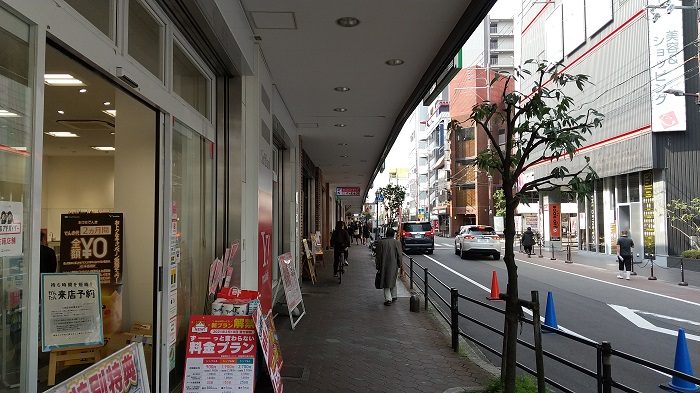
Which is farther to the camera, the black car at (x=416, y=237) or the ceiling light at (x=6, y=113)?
the black car at (x=416, y=237)

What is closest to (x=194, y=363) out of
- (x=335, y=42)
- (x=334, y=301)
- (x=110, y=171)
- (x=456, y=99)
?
(x=335, y=42)

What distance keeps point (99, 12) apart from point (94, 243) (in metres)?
2.48

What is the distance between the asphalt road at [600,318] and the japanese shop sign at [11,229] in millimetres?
5780

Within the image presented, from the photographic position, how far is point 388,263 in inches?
436

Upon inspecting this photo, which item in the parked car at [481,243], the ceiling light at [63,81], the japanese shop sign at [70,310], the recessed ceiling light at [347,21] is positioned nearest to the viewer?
the japanese shop sign at [70,310]

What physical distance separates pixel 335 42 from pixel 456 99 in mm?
63108

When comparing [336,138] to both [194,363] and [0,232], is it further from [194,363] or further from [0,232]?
[0,232]

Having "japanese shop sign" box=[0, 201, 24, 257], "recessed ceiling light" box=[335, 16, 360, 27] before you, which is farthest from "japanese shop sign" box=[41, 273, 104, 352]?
"recessed ceiling light" box=[335, 16, 360, 27]

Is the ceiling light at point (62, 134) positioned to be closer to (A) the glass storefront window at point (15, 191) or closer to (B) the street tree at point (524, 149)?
(A) the glass storefront window at point (15, 191)

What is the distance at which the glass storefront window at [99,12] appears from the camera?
123 inches

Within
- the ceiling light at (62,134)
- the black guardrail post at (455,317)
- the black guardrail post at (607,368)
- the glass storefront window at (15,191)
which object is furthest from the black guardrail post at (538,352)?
the ceiling light at (62,134)

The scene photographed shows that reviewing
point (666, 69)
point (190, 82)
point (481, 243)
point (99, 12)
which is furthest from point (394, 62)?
point (666, 69)

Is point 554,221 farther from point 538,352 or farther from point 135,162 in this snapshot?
point 135,162

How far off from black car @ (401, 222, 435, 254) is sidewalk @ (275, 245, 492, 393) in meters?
17.7
